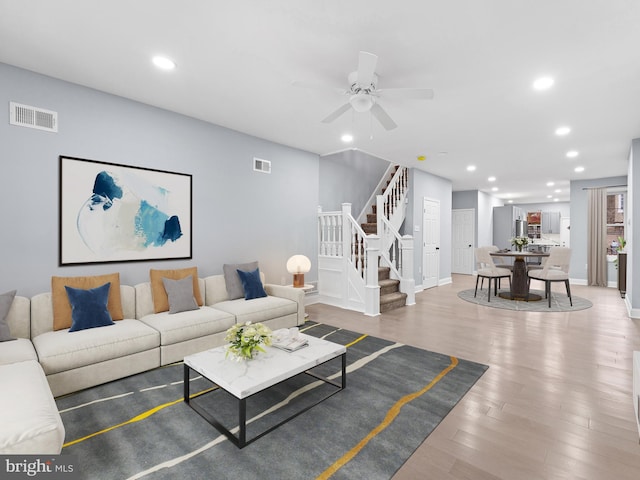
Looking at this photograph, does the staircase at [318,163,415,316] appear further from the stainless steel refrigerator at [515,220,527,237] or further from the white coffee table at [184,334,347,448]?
the stainless steel refrigerator at [515,220,527,237]

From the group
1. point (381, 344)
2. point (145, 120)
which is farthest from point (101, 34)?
point (381, 344)

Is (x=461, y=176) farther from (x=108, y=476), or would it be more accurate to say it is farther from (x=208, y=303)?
(x=108, y=476)

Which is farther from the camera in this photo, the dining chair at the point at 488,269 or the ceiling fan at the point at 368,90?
the dining chair at the point at 488,269

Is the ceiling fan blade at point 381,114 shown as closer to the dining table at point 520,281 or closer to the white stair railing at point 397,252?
the white stair railing at point 397,252

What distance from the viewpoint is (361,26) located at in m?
2.35

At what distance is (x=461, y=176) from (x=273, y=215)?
524 centimetres

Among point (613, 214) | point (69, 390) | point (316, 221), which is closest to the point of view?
point (69, 390)

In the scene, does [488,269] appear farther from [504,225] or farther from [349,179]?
[504,225]

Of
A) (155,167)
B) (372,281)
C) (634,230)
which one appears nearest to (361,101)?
(155,167)

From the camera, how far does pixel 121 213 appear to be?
3.60 metres

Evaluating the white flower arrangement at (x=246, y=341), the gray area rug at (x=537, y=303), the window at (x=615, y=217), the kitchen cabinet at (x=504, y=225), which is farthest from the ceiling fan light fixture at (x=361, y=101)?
the kitchen cabinet at (x=504, y=225)

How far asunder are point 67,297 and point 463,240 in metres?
10.1

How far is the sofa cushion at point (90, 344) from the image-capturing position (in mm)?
2551

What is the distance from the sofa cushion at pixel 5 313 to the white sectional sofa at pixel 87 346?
0.21 feet
